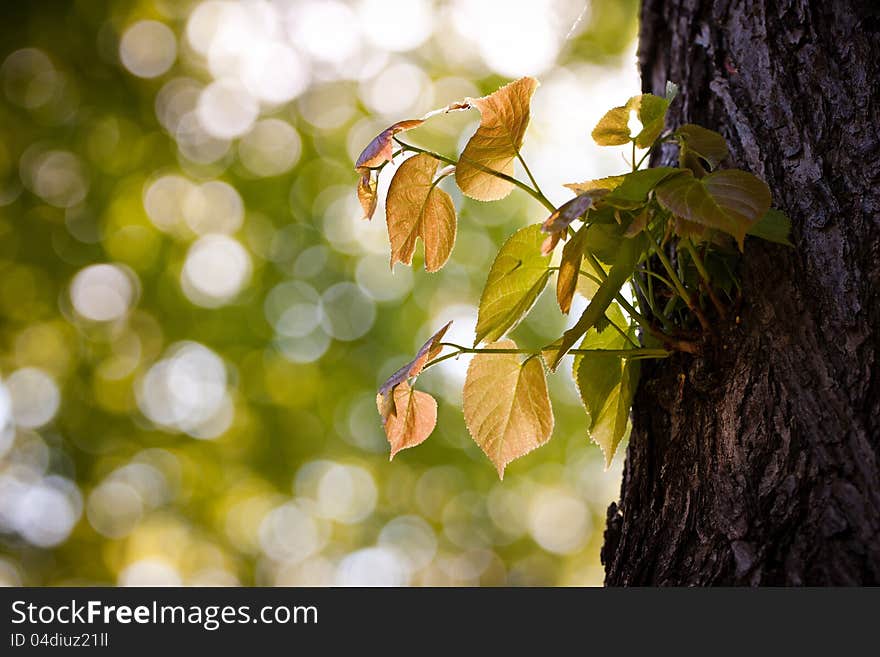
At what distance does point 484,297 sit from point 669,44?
57cm

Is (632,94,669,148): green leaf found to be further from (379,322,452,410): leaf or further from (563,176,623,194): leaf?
(379,322,452,410): leaf

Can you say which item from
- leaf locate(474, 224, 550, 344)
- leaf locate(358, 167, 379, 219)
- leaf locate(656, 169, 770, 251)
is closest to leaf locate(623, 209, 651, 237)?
leaf locate(656, 169, 770, 251)

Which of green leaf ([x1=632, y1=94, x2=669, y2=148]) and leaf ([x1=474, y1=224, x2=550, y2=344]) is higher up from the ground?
green leaf ([x1=632, y1=94, x2=669, y2=148])

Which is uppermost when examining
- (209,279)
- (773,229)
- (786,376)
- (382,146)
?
(209,279)

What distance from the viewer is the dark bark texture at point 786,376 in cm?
62

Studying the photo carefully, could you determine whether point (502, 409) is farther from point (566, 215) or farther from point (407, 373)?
point (566, 215)

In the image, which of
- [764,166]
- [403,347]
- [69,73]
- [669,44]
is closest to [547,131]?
[403,347]

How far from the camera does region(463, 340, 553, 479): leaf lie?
29.7 inches

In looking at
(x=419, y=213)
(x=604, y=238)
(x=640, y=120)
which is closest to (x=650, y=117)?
(x=640, y=120)

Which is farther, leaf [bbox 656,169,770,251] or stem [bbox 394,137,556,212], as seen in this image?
stem [bbox 394,137,556,212]

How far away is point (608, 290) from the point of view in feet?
2.06

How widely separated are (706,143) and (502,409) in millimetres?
313

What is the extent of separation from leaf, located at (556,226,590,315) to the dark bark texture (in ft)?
0.65

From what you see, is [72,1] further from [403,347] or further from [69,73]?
[403,347]
